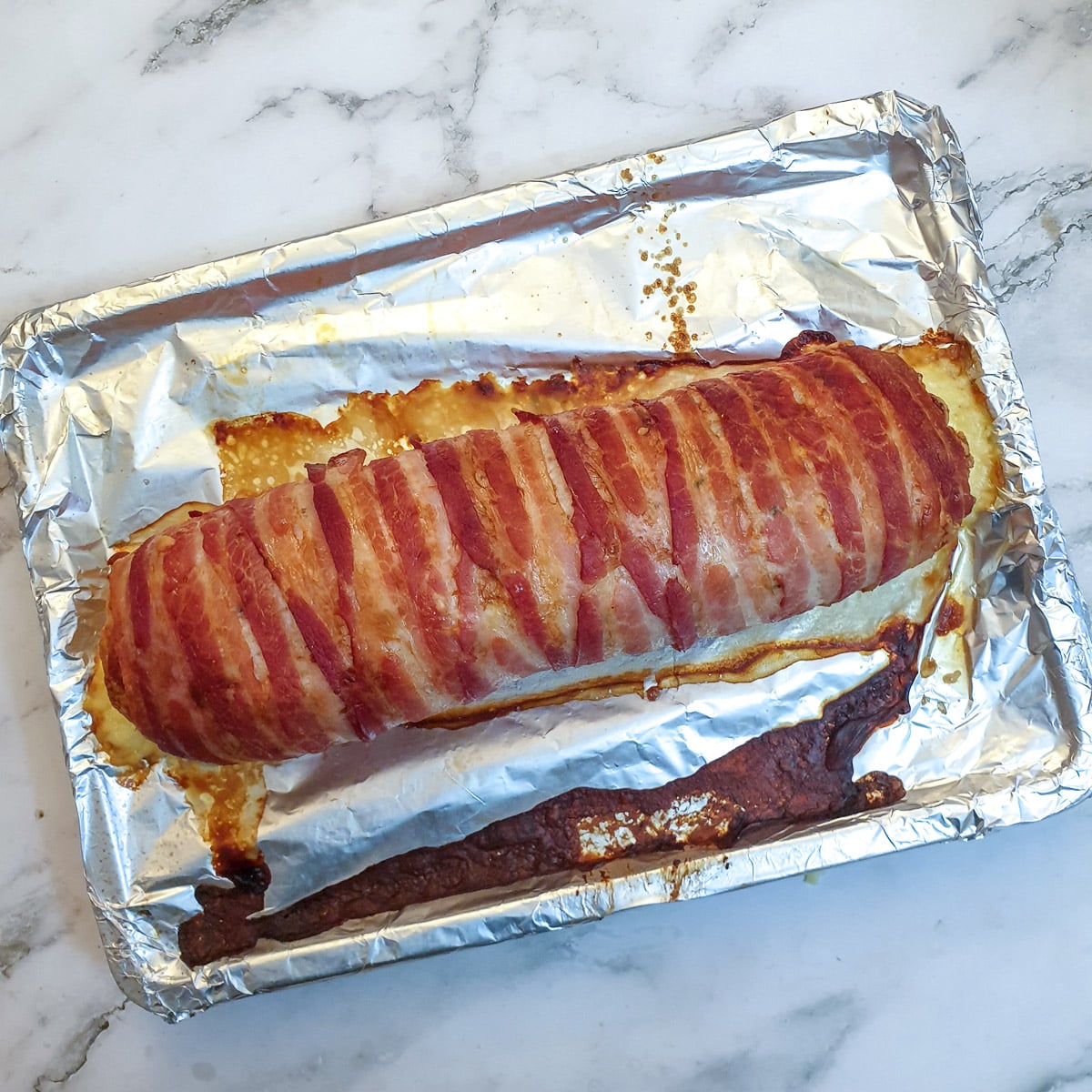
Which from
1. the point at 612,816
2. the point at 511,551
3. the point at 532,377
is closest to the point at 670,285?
the point at 532,377

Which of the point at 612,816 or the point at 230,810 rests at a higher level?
the point at 230,810

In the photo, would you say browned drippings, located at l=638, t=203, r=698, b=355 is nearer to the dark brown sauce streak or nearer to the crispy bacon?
the crispy bacon

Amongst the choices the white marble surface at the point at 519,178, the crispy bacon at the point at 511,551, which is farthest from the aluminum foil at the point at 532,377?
the crispy bacon at the point at 511,551

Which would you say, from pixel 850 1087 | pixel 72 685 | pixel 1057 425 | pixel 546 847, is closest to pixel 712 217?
pixel 1057 425

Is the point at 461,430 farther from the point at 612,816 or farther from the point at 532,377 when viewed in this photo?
the point at 612,816

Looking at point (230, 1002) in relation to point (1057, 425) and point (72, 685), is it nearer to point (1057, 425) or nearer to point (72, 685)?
point (72, 685)

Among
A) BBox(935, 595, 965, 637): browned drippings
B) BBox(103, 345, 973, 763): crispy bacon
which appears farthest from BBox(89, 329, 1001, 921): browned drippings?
BBox(103, 345, 973, 763): crispy bacon

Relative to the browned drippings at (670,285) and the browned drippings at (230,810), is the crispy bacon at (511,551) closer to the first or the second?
the browned drippings at (230,810)
